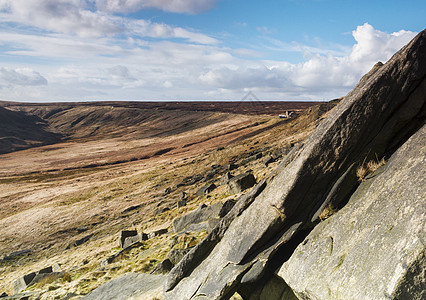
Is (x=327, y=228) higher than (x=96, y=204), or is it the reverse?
(x=327, y=228)

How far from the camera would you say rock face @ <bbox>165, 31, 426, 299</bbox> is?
9328 mm

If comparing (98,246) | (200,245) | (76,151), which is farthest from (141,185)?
(76,151)

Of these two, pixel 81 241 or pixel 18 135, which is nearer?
pixel 81 241

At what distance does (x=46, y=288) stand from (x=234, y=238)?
1371cm

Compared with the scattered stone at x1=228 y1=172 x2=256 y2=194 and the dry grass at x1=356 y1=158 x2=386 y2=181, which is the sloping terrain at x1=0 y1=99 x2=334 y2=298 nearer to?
the scattered stone at x1=228 y1=172 x2=256 y2=194

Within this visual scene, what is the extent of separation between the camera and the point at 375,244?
23.9ft

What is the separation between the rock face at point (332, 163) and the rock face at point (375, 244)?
581 millimetres

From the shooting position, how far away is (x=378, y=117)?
9.45m

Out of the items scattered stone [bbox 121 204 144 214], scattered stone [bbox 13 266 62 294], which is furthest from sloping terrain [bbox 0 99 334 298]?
scattered stone [bbox 13 266 62 294]

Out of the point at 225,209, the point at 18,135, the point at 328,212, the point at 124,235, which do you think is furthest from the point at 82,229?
the point at 18,135

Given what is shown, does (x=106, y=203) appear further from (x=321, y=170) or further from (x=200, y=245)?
(x=321, y=170)

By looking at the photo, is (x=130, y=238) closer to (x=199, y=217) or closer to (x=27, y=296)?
(x=199, y=217)

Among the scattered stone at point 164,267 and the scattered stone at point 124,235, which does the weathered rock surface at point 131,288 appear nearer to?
the scattered stone at point 164,267

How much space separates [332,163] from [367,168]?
1117 millimetres
